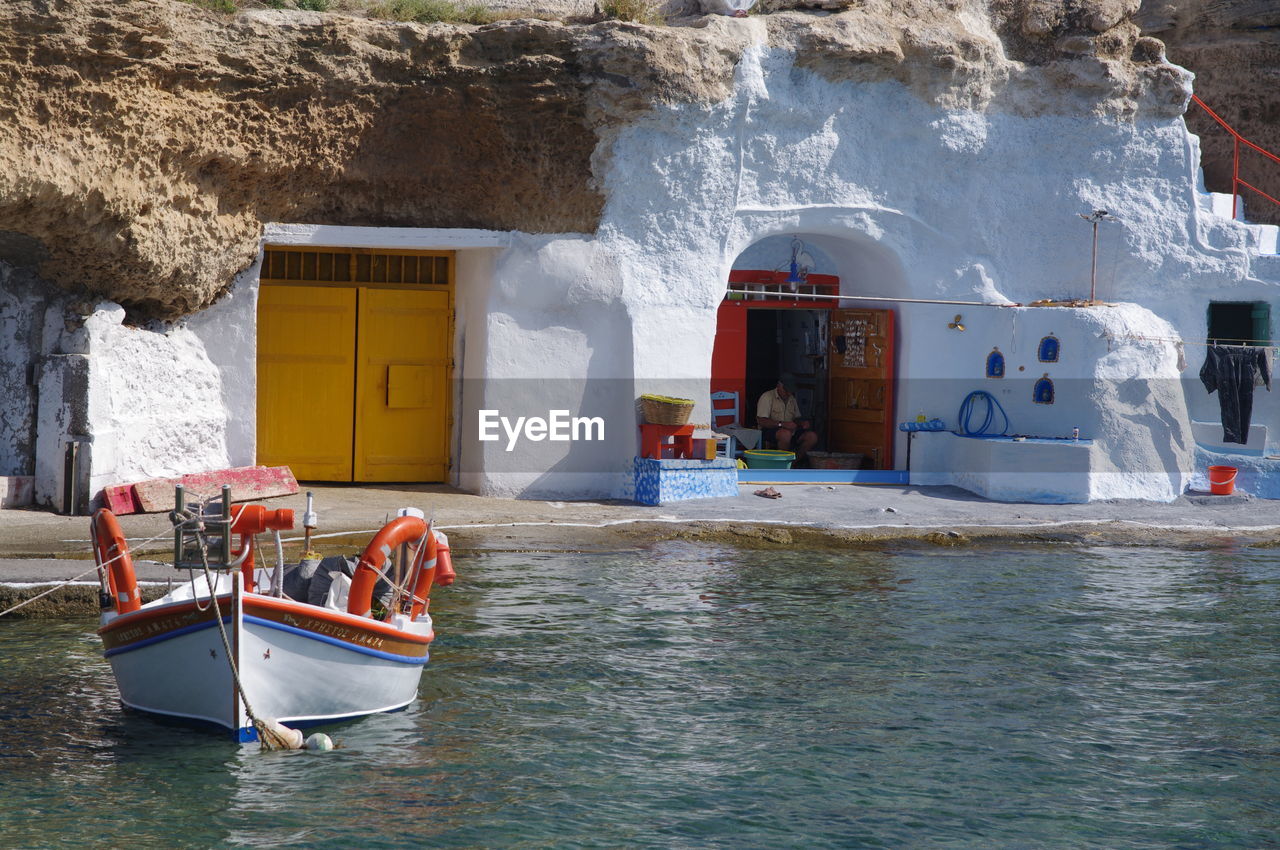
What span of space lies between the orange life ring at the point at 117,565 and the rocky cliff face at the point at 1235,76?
17131 mm

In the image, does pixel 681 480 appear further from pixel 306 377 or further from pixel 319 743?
pixel 319 743

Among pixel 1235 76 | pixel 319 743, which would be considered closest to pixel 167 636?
pixel 319 743

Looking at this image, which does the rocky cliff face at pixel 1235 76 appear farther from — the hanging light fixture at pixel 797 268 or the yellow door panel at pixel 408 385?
the yellow door panel at pixel 408 385

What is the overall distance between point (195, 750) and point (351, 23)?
8720 millimetres

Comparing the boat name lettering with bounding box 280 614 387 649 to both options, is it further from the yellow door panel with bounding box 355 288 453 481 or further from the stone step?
the stone step

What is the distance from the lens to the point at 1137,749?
8156 millimetres

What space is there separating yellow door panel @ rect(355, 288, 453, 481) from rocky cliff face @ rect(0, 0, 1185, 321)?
4.24 feet

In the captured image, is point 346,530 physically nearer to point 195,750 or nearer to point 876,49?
point 195,750

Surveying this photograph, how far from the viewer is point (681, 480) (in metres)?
15.5

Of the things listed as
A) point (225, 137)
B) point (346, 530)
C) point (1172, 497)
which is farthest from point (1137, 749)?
point (225, 137)

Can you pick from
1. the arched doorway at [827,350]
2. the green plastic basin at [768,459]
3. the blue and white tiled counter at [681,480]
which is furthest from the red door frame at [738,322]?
the blue and white tiled counter at [681,480]

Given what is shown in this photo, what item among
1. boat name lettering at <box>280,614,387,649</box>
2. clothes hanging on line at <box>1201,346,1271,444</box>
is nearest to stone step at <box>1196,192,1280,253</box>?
clothes hanging on line at <box>1201,346,1271,444</box>

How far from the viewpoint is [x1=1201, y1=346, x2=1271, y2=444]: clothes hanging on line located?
54.7 ft

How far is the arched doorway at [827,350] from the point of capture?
17672 millimetres
